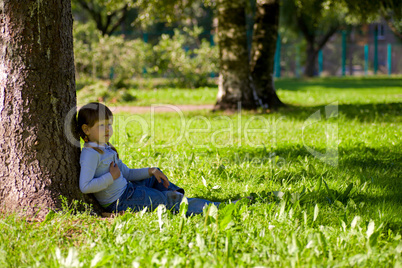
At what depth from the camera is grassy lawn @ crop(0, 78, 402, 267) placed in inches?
90.6

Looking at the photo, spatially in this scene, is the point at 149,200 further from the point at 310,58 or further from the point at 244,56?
the point at 310,58

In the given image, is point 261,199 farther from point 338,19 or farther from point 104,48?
point 338,19

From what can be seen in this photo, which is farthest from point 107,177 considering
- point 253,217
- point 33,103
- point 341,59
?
point 341,59

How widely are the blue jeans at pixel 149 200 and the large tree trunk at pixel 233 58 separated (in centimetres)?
583

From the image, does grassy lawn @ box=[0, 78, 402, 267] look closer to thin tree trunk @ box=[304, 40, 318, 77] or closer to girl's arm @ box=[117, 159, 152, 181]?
girl's arm @ box=[117, 159, 152, 181]

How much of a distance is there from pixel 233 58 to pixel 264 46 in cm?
89

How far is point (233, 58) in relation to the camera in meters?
8.79

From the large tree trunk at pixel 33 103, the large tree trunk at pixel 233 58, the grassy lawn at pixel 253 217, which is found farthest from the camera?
the large tree trunk at pixel 233 58

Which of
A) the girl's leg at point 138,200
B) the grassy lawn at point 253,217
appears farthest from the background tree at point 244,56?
the girl's leg at point 138,200

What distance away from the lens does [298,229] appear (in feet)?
8.77

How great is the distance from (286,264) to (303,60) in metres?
40.4

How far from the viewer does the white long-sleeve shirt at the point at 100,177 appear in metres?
3.03

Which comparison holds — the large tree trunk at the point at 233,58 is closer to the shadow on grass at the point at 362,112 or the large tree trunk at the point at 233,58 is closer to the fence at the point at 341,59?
the shadow on grass at the point at 362,112

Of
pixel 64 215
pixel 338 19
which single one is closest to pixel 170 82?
pixel 64 215
